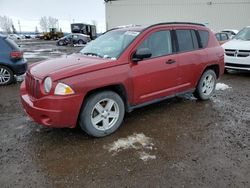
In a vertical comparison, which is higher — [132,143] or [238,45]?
[238,45]

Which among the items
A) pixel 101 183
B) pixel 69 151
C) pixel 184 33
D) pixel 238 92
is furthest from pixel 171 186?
pixel 238 92

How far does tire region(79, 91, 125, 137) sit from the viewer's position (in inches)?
151

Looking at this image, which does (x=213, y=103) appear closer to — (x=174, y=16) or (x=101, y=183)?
(x=101, y=183)

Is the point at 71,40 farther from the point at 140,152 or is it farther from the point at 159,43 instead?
the point at 140,152

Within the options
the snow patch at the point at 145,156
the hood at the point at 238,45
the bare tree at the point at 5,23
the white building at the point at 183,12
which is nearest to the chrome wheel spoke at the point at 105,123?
the snow patch at the point at 145,156

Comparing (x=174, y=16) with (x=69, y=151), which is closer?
(x=69, y=151)

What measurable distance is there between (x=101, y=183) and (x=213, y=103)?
3835mm

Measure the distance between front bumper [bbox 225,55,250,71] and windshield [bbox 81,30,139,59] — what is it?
566 centimetres

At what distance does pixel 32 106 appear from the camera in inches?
150

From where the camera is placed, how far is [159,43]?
4.75 m

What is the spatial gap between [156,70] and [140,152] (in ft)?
5.23

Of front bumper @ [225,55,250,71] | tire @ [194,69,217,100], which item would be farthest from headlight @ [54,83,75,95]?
front bumper @ [225,55,250,71]

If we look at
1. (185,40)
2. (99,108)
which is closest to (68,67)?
(99,108)

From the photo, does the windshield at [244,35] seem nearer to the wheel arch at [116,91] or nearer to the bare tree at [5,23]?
the wheel arch at [116,91]
